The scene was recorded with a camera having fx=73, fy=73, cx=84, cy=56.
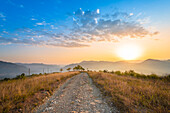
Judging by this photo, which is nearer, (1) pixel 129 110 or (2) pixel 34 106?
(1) pixel 129 110

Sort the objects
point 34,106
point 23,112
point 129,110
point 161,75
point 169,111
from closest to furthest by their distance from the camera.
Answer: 1. point 169,111
2. point 129,110
3. point 23,112
4. point 34,106
5. point 161,75

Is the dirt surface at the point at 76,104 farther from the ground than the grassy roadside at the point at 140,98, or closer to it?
closer to it

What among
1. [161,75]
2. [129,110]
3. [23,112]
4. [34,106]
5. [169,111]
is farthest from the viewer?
[161,75]

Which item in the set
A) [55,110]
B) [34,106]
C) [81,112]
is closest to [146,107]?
[81,112]

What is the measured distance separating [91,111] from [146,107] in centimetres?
343

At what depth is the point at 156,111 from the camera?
160 inches

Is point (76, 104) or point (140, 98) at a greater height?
point (140, 98)

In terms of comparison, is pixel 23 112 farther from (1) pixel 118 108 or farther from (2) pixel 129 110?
(2) pixel 129 110

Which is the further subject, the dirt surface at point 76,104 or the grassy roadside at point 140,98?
the dirt surface at point 76,104

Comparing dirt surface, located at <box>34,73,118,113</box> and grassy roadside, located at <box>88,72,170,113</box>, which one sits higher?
grassy roadside, located at <box>88,72,170,113</box>

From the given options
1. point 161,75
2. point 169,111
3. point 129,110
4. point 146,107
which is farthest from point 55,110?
point 161,75

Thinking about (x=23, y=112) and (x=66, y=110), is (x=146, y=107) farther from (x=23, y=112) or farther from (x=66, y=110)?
(x=23, y=112)

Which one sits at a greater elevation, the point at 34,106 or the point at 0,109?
the point at 0,109

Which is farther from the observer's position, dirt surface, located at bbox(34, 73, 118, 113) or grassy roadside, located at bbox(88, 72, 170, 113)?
dirt surface, located at bbox(34, 73, 118, 113)
